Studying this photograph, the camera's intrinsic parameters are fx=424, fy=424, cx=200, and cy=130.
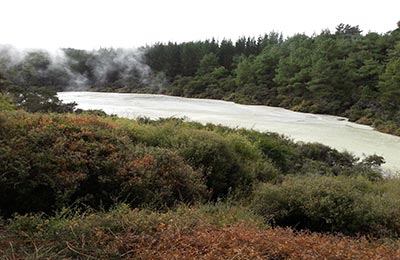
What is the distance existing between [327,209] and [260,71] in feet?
142

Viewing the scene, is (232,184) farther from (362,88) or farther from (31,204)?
(362,88)

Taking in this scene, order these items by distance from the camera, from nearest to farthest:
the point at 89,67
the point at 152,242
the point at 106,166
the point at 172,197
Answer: the point at 152,242
the point at 106,166
the point at 172,197
the point at 89,67

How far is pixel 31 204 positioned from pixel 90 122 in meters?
3.07

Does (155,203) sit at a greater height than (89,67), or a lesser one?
lesser

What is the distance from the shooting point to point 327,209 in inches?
271

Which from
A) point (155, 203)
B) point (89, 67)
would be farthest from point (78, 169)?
point (89, 67)

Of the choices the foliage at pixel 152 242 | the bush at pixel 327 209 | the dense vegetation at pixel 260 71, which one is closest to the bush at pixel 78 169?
the foliage at pixel 152 242

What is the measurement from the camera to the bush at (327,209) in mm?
6738

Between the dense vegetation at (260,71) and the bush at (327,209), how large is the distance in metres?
17.9

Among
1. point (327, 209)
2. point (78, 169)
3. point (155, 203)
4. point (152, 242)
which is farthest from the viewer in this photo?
point (327, 209)

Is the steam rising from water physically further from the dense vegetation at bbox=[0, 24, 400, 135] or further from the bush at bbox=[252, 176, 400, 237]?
the bush at bbox=[252, 176, 400, 237]

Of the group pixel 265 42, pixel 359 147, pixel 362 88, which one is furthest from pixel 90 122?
pixel 265 42

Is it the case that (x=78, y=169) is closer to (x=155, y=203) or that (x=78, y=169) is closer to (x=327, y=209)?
(x=155, y=203)

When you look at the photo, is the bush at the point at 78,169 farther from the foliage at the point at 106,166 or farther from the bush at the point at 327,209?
the bush at the point at 327,209
